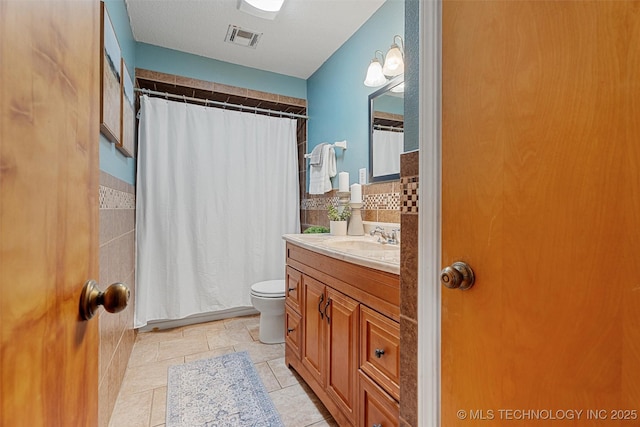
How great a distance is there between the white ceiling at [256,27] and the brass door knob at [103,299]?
6.82ft

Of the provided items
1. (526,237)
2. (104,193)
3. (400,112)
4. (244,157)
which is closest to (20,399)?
(526,237)

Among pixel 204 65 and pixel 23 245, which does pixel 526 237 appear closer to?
pixel 23 245

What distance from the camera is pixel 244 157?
2.75 meters

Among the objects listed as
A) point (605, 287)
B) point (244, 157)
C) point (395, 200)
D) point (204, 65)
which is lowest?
point (605, 287)

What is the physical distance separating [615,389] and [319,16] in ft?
7.78

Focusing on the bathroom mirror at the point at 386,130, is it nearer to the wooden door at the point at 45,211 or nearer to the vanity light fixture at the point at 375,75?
the vanity light fixture at the point at 375,75

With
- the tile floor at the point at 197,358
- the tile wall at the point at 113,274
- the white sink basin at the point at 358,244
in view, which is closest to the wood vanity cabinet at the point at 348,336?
the tile floor at the point at 197,358

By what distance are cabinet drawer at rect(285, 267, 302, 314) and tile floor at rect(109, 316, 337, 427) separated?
0.45 m

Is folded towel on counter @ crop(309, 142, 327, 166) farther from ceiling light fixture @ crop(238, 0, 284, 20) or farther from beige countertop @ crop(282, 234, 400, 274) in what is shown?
ceiling light fixture @ crop(238, 0, 284, 20)

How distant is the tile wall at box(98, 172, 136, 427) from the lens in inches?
52.4

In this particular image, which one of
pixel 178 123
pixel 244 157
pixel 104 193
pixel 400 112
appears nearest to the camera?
pixel 104 193

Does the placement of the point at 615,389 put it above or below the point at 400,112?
below

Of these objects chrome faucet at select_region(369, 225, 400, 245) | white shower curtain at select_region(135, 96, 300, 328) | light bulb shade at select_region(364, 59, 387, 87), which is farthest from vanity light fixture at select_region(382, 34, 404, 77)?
white shower curtain at select_region(135, 96, 300, 328)

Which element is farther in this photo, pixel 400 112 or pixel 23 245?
pixel 400 112
